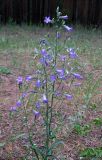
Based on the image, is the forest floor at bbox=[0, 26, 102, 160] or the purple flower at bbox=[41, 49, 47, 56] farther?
the forest floor at bbox=[0, 26, 102, 160]

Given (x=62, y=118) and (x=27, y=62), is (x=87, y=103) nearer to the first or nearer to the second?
(x=62, y=118)

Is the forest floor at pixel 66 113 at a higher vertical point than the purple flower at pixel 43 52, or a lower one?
lower

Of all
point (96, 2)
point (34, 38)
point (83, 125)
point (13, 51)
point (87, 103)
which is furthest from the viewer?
point (96, 2)

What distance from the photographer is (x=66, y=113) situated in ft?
16.3

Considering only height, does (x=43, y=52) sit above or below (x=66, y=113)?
above

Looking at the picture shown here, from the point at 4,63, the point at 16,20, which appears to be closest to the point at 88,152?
the point at 4,63

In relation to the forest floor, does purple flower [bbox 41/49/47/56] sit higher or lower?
higher

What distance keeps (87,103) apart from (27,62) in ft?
8.03

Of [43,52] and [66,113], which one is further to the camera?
[66,113]

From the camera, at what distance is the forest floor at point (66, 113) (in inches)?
163

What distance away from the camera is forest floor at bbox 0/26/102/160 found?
163 inches

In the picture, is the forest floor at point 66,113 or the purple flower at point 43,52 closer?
→ the purple flower at point 43,52

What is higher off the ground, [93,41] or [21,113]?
[21,113]

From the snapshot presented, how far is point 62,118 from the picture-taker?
187 inches
